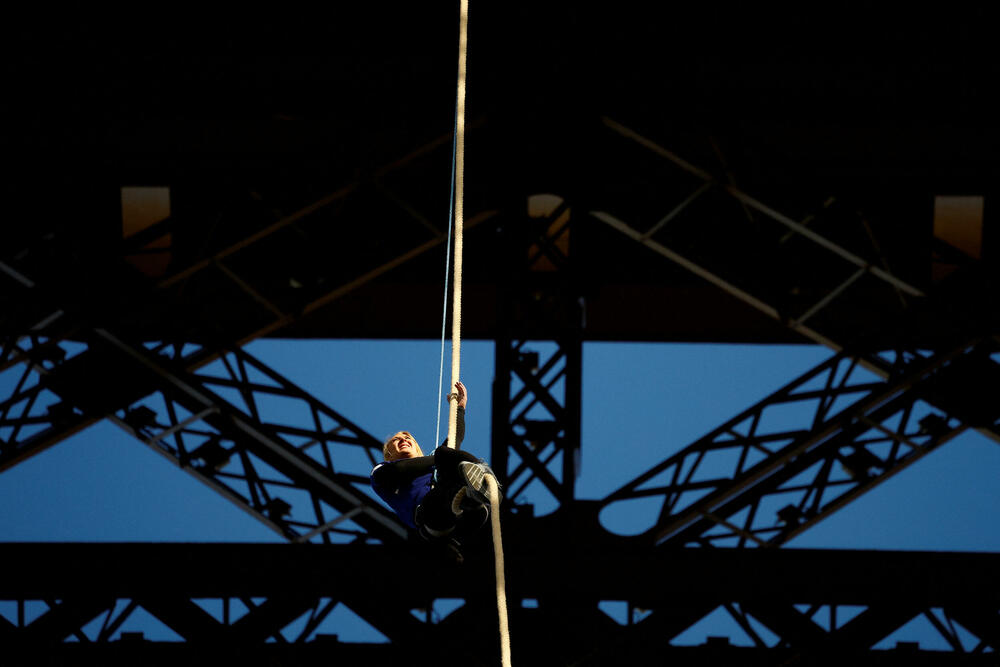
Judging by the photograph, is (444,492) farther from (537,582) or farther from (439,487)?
(537,582)

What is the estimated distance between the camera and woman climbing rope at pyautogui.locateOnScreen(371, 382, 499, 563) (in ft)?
31.8

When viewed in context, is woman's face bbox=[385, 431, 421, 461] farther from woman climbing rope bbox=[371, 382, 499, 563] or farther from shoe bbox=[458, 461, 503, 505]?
shoe bbox=[458, 461, 503, 505]

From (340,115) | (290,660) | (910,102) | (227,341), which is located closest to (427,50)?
(340,115)

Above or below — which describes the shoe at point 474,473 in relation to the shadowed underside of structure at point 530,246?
below

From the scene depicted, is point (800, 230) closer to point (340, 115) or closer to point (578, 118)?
point (578, 118)

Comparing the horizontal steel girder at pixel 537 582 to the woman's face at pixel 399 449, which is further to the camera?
the horizontal steel girder at pixel 537 582

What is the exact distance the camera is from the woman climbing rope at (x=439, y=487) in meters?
9.69

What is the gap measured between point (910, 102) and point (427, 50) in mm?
3865

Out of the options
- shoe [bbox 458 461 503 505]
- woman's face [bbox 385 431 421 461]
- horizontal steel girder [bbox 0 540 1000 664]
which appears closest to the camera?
shoe [bbox 458 461 503 505]

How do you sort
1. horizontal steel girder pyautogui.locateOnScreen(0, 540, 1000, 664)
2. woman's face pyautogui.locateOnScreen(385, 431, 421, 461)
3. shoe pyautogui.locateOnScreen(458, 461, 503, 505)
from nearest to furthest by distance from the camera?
shoe pyautogui.locateOnScreen(458, 461, 503, 505), woman's face pyautogui.locateOnScreen(385, 431, 421, 461), horizontal steel girder pyautogui.locateOnScreen(0, 540, 1000, 664)

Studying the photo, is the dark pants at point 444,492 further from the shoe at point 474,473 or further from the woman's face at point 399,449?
the woman's face at point 399,449

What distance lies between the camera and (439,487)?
10008 mm

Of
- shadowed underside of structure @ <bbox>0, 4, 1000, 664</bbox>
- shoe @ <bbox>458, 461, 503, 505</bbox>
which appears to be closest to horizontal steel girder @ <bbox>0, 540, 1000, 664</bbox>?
shadowed underside of structure @ <bbox>0, 4, 1000, 664</bbox>

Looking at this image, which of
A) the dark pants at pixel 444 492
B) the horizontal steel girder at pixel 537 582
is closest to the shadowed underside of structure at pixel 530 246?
the horizontal steel girder at pixel 537 582
